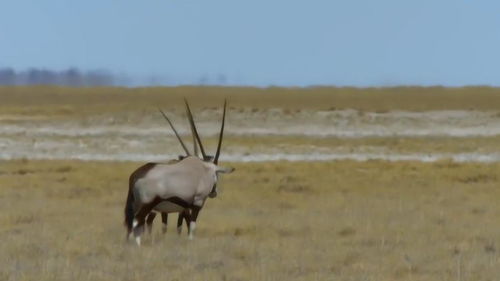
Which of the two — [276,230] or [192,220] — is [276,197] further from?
[192,220]

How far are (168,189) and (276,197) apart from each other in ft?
26.2

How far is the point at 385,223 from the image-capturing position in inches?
615

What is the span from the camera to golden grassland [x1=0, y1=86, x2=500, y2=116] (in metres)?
61.1

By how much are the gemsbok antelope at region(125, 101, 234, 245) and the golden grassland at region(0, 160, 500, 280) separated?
0.39 metres

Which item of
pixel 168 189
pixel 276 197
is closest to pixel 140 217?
pixel 168 189

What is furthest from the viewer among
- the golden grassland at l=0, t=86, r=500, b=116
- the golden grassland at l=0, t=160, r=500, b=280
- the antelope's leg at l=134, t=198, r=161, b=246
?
the golden grassland at l=0, t=86, r=500, b=116

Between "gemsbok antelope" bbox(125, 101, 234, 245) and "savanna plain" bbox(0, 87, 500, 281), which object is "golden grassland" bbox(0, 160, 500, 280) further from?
"gemsbok antelope" bbox(125, 101, 234, 245)

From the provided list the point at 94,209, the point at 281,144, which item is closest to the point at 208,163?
the point at 94,209

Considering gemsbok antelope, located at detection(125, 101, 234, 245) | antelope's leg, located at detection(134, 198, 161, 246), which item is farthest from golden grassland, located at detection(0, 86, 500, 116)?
antelope's leg, located at detection(134, 198, 161, 246)

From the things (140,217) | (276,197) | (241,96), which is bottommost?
(241,96)

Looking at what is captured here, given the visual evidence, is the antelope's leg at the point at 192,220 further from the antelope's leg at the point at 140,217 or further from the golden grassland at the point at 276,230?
the antelope's leg at the point at 140,217

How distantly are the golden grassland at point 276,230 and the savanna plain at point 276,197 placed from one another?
0.04 m

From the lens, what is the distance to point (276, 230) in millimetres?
14812

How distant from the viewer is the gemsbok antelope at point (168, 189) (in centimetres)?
1291
